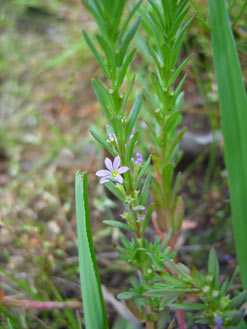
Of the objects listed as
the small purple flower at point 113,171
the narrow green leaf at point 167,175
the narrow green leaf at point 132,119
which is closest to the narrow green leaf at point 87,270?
the small purple flower at point 113,171

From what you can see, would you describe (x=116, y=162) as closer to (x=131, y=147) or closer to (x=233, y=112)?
(x=131, y=147)

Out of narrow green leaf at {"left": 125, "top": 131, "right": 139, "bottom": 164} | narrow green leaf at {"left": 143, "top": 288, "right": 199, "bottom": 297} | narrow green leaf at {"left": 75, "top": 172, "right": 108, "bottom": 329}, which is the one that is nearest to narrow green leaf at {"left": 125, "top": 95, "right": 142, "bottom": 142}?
narrow green leaf at {"left": 125, "top": 131, "right": 139, "bottom": 164}

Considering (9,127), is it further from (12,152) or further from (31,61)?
(31,61)

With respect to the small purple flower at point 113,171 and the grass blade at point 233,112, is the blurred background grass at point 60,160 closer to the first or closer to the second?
the grass blade at point 233,112

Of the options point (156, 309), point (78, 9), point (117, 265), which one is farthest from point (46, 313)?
point (78, 9)

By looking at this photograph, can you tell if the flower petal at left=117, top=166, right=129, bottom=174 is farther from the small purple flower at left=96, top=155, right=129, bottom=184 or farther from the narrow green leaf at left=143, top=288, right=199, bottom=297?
the narrow green leaf at left=143, top=288, right=199, bottom=297

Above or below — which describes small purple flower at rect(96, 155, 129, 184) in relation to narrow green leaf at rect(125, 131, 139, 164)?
below
